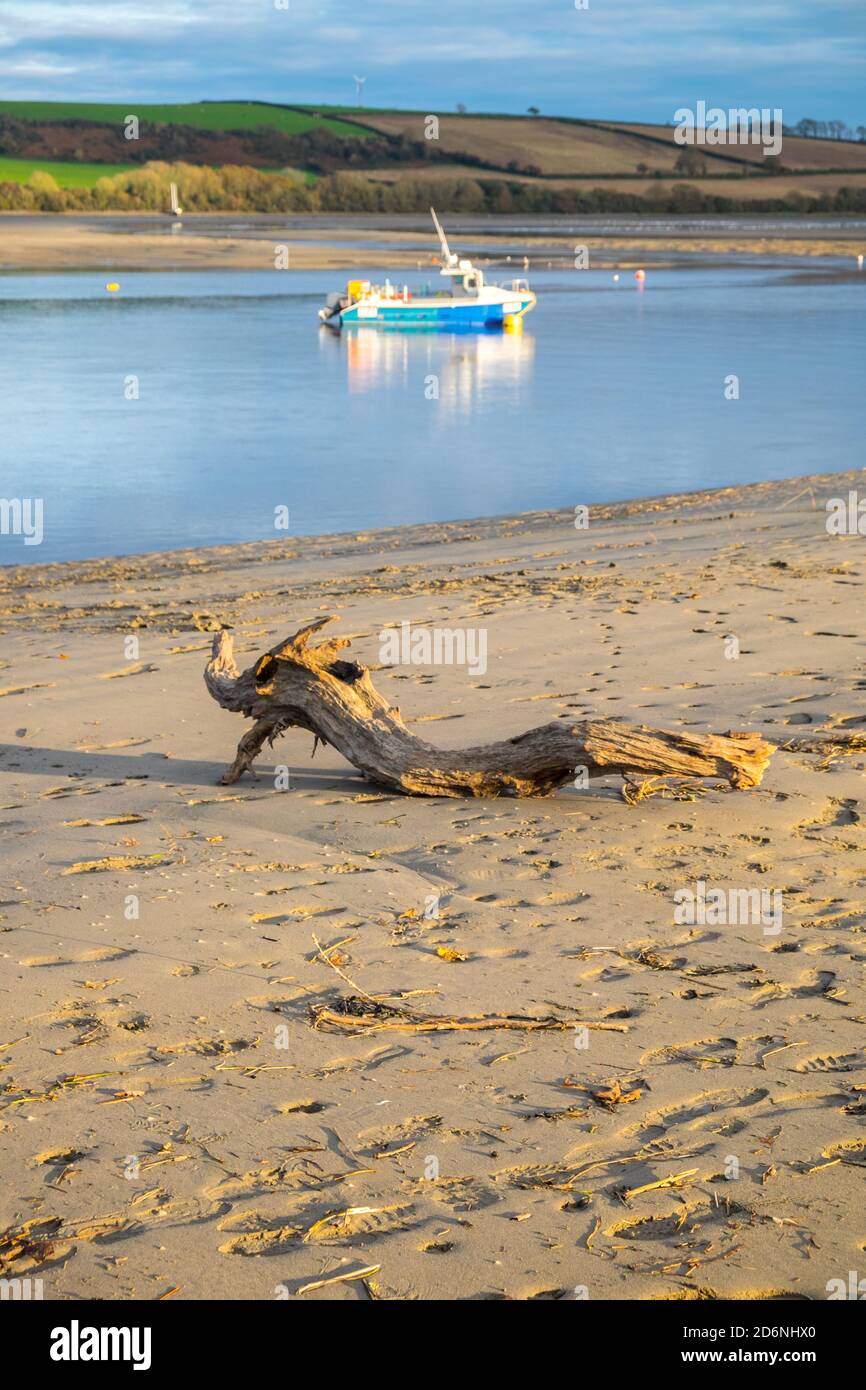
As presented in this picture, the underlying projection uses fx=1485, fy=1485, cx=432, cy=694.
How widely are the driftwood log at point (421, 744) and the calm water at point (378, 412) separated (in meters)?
8.41

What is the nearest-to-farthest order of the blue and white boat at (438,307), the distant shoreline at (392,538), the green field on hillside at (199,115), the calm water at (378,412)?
1. the distant shoreline at (392,538)
2. the calm water at (378,412)
3. the blue and white boat at (438,307)
4. the green field on hillside at (199,115)

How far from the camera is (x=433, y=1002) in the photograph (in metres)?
4.77

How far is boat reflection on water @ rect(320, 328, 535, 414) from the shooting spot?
30953 millimetres

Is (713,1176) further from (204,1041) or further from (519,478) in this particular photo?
(519,478)

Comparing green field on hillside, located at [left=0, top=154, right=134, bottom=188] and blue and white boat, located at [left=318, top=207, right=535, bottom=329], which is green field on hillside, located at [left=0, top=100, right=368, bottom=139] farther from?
blue and white boat, located at [left=318, top=207, right=535, bottom=329]

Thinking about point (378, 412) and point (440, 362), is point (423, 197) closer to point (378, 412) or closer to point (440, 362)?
point (440, 362)

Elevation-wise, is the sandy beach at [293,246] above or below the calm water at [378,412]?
above

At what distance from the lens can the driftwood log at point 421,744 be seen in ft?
20.9

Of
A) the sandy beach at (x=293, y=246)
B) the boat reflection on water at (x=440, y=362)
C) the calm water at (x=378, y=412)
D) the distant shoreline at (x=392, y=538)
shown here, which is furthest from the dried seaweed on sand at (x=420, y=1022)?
the sandy beach at (x=293, y=246)

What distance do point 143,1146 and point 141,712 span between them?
4566 millimetres

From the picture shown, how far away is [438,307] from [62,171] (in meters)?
72.2

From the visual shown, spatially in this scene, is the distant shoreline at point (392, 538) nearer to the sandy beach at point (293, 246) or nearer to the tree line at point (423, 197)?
the sandy beach at point (293, 246)

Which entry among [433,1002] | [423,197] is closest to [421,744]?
[433,1002]

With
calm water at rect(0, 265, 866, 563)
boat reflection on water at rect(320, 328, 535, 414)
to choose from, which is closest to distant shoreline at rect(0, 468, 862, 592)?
calm water at rect(0, 265, 866, 563)
